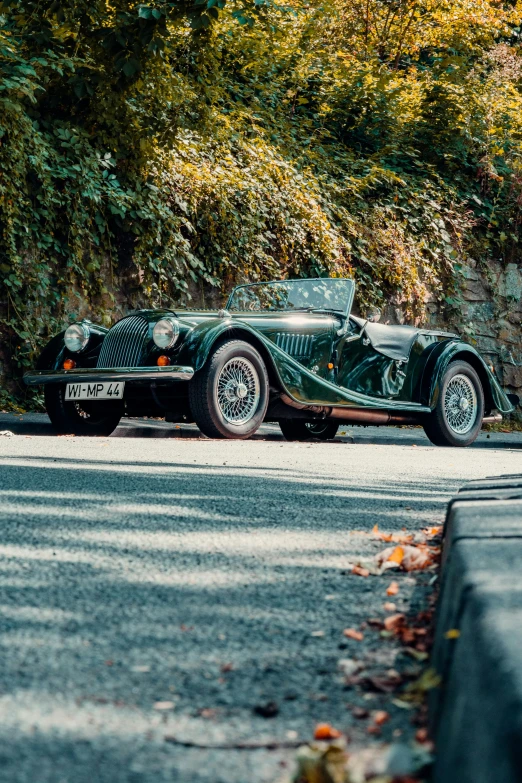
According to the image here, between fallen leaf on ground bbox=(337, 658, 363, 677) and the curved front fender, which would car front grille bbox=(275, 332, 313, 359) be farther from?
fallen leaf on ground bbox=(337, 658, 363, 677)

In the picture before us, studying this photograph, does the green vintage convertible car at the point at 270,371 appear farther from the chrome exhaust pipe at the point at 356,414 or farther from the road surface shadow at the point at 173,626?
the road surface shadow at the point at 173,626

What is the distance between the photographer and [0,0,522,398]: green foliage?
34.7 feet

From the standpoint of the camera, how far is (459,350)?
986 cm

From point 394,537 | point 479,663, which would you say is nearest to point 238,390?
point 394,537

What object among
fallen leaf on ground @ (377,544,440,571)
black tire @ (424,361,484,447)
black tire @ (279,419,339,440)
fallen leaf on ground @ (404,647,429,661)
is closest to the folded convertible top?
black tire @ (424,361,484,447)

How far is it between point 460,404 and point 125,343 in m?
3.59

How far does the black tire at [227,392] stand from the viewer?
757 cm

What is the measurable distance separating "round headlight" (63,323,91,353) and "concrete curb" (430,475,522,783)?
21.1ft

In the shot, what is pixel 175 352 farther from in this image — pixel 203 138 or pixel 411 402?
pixel 203 138

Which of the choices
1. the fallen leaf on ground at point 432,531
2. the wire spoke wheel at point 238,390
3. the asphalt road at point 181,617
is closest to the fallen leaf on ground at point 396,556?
the asphalt road at point 181,617

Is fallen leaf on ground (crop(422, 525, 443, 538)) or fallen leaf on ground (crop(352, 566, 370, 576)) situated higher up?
fallen leaf on ground (crop(352, 566, 370, 576))

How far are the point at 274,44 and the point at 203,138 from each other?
3.93m

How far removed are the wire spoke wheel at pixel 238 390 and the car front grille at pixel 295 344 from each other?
96 centimetres

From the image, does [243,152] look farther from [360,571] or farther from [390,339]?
[360,571]
